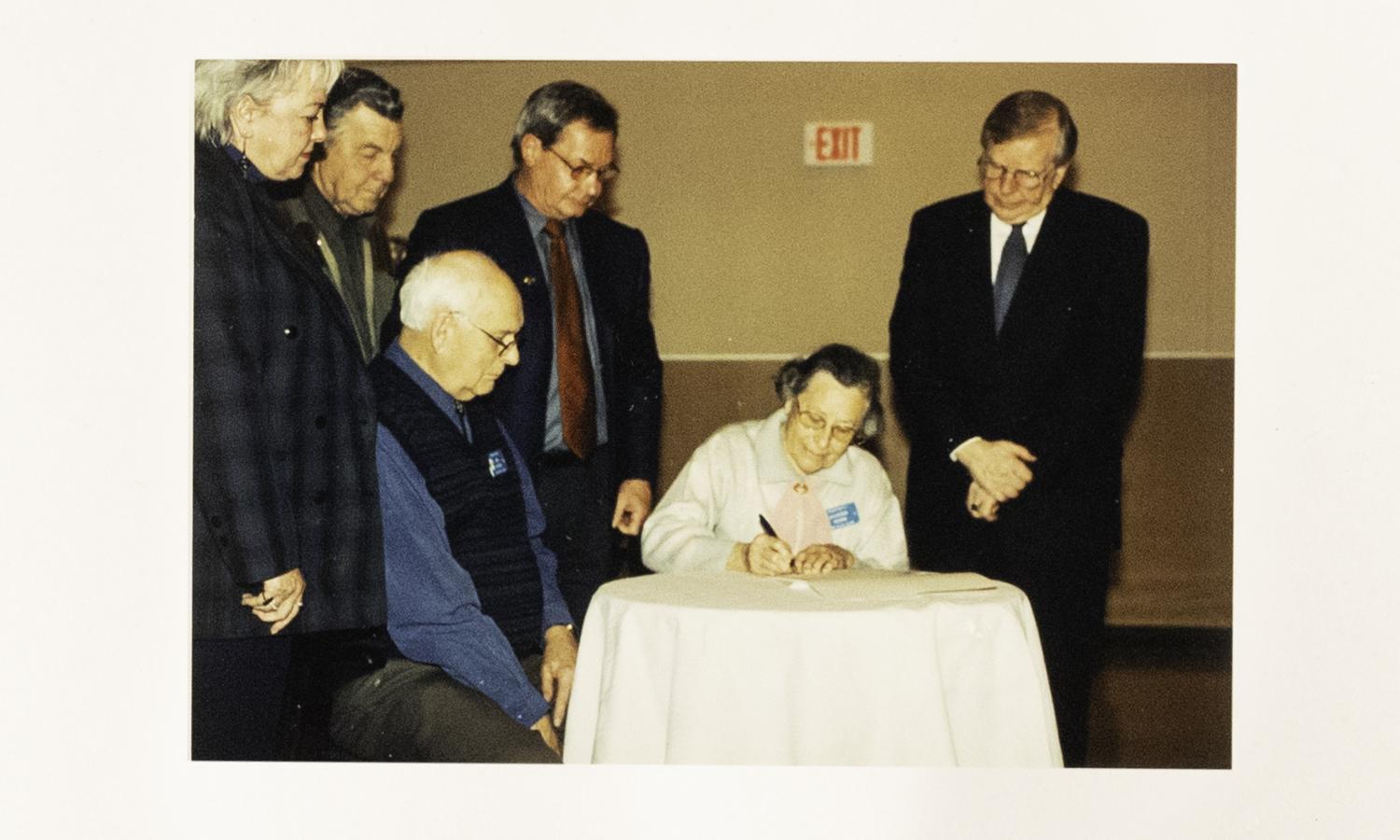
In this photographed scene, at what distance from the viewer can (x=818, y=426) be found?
3420 mm

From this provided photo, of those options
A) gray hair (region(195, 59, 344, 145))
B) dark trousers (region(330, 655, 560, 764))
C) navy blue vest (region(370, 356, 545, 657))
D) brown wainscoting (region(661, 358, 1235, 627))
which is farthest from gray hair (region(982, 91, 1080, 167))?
dark trousers (region(330, 655, 560, 764))

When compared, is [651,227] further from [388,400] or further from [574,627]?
[574,627]

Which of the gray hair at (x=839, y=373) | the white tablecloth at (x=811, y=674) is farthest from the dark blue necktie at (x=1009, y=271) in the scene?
the white tablecloth at (x=811, y=674)

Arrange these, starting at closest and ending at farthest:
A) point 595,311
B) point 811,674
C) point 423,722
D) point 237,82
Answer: point 811,674 < point 423,722 < point 237,82 < point 595,311

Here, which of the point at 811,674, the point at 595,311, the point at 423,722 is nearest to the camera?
the point at 811,674

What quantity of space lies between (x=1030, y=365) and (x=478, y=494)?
1.31 meters

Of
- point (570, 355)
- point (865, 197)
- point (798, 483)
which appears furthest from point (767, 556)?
point (865, 197)

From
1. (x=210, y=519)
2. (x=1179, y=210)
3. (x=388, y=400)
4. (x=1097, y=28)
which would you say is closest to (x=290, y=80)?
(x=388, y=400)

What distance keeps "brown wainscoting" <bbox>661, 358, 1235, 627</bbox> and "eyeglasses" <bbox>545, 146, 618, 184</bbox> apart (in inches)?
17.7

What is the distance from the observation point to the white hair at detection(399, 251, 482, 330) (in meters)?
3.32

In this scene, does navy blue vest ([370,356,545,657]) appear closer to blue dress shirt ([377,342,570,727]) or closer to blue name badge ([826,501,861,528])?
blue dress shirt ([377,342,570,727])

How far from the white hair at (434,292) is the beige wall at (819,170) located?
13 cm

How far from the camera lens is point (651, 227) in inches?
137

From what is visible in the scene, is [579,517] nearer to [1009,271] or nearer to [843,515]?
[843,515]
